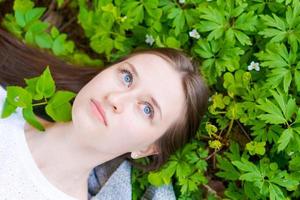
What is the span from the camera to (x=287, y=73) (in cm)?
222

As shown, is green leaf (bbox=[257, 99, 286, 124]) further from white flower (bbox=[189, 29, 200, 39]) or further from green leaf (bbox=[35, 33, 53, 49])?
green leaf (bbox=[35, 33, 53, 49])

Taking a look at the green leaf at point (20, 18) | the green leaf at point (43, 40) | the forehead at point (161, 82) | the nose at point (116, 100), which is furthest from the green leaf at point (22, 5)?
the nose at point (116, 100)

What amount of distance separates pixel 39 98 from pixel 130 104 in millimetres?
366

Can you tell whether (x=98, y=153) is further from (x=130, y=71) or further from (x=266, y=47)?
(x=266, y=47)

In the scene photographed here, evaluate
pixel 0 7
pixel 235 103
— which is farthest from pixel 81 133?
pixel 0 7

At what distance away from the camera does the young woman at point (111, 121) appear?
2.06 meters


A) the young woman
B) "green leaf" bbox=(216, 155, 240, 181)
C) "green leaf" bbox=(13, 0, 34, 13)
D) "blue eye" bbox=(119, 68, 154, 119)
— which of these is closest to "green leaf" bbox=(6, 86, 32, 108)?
the young woman

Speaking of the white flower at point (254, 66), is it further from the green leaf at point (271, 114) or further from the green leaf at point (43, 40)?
the green leaf at point (43, 40)

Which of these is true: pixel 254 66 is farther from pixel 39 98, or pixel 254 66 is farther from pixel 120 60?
pixel 39 98

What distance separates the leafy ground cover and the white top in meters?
0.44

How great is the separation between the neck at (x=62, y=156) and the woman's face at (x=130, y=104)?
3.7 inches

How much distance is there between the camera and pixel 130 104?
2045mm

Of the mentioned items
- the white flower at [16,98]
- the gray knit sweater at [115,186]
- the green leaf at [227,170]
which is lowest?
the gray knit sweater at [115,186]

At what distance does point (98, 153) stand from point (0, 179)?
0.38 metres
